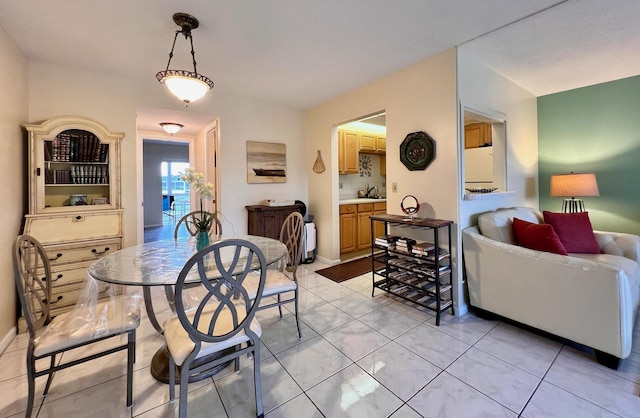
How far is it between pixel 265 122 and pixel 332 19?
219 centimetres

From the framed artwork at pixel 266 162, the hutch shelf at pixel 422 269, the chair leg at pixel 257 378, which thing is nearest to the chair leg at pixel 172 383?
the chair leg at pixel 257 378

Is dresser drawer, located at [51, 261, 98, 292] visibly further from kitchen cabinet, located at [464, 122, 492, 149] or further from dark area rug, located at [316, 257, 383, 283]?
kitchen cabinet, located at [464, 122, 492, 149]

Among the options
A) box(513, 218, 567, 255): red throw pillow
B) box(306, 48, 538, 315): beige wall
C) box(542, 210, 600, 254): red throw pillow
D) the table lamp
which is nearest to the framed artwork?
box(306, 48, 538, 315): beige wall

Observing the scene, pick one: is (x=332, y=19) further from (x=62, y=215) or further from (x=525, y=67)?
(x=62, y=215)

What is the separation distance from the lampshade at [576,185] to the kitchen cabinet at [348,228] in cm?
265

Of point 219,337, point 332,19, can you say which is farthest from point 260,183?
point 219,337

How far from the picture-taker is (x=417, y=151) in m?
2.81

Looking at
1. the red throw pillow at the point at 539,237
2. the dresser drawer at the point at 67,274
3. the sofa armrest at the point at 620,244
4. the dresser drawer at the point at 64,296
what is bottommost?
the dresser drawer at the point at 64,296

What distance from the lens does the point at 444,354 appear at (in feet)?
6.36

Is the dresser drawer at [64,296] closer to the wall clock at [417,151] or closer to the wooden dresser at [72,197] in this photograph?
the wooden dresser at [72,197]

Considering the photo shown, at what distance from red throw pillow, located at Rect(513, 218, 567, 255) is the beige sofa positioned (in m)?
0.13

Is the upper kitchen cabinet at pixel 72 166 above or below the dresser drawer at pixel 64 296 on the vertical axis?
above

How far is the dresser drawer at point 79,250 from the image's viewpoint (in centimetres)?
241

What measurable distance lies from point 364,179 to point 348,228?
5.28ft
